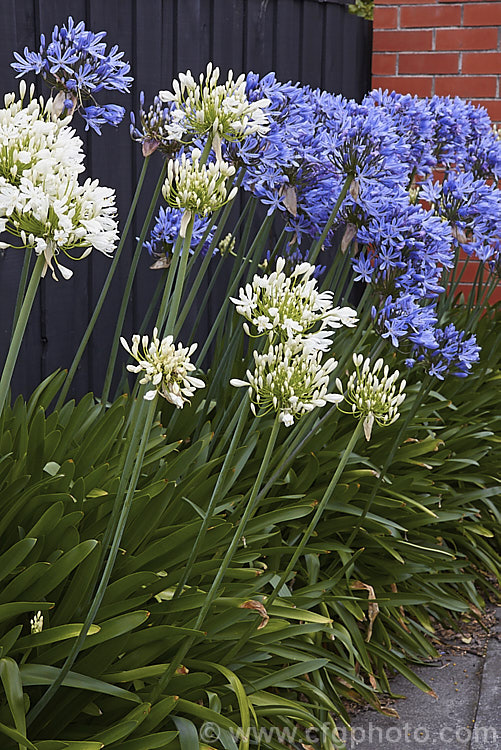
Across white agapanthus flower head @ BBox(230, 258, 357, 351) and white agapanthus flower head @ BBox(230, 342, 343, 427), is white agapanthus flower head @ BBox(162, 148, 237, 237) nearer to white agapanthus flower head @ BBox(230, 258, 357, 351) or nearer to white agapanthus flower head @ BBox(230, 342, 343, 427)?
white agapanthus flower head @ BBox(230, 258, 357, 351)

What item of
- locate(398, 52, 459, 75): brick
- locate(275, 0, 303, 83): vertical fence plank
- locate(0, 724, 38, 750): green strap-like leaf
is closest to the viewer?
locate(0, 724, 38, 750): green strap-like leaf

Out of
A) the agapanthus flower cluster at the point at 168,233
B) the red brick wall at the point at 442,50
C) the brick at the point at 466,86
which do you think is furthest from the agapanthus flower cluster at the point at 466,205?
the brick at the point at 466,86

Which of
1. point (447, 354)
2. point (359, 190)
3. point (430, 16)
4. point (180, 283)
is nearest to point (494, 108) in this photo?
point (430, 16)

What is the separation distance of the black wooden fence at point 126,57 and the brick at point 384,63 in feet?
2.53

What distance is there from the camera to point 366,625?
2.78m

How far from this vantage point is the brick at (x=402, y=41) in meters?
5.18

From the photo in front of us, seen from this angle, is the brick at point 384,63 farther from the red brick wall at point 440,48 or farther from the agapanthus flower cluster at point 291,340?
the agapanthus flower cluster at point 291,340

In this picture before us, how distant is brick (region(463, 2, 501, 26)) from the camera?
16.5 ft

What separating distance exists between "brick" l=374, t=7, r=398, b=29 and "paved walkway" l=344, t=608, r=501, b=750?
378 cm

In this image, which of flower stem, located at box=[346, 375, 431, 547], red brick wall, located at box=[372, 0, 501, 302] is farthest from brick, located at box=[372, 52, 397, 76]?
flower stem, located at box=[346, 375, 431, 547]

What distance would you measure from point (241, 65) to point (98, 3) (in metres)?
1.01

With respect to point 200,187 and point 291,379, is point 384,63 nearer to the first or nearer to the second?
point 200,187

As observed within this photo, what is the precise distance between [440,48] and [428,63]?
0.10 m

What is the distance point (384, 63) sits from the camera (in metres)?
5.23
